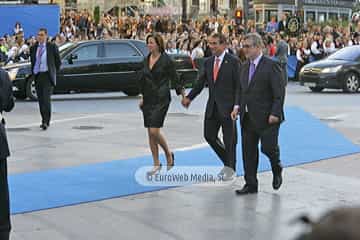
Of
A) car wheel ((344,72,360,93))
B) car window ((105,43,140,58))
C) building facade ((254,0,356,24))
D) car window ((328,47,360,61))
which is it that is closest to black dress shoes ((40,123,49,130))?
car window ((105,43,140,58))

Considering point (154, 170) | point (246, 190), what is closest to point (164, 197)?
point (246, 190)

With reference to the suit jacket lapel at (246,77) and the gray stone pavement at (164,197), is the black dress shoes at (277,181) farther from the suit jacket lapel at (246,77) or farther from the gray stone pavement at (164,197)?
the suit jacket lapel at (246,77)

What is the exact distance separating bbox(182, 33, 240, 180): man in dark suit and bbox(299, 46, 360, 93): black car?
48.5 ft

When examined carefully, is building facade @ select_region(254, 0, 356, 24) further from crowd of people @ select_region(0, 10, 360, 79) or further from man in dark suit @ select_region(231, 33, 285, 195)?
man in dark suit @ select_region(231, 33, 285, 195)

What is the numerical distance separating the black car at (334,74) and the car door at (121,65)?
5.74 meters

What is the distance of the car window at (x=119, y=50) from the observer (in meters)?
20.1

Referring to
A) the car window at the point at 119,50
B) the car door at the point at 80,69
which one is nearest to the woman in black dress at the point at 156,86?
the car door at the point at 80,69

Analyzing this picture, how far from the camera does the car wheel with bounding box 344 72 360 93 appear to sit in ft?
74.1

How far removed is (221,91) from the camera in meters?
8.04

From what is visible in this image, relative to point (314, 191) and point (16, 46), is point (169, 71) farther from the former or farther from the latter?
point (16, 46)

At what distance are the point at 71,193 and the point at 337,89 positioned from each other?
55.0 ft

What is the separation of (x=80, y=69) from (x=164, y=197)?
495 inches

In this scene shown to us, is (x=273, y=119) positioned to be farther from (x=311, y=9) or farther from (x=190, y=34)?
(x=311, y=9)

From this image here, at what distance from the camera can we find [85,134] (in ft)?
41.2
